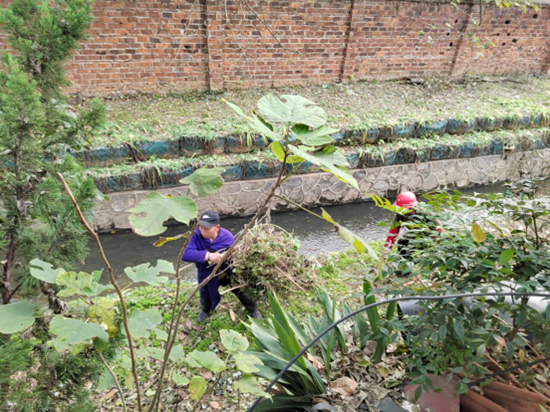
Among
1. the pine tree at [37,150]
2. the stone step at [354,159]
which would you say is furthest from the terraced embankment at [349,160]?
the pine tree at [37,150]

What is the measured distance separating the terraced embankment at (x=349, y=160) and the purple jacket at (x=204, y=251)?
2.50m

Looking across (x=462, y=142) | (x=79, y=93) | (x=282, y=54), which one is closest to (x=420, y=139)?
(x=462, y=142)

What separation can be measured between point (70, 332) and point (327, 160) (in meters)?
0.79

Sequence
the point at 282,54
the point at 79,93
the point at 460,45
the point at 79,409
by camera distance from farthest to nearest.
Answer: the point at 460,45 < the point at 282,54 < the point at 79,93 < the point at 79,409

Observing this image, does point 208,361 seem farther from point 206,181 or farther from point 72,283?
point 206,181

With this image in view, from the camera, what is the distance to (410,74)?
8781mm

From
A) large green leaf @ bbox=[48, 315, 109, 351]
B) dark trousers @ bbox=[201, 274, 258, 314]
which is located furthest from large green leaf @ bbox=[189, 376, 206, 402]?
dark trousers @ bbox=[201, 274, 258, 314]

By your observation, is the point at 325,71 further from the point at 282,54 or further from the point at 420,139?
the point at 420,139

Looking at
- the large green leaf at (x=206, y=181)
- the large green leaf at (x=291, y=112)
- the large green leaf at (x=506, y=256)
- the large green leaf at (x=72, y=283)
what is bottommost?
the large green leaf at (x=506, y=256)

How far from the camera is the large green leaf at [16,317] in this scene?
899 mm

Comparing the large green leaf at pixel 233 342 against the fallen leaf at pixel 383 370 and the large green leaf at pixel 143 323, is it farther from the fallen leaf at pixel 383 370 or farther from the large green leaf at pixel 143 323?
the fallen leaf at pixel 383 370

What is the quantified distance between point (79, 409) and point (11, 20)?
1688 millimetres

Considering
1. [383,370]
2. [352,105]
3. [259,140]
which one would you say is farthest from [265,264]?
[352,105]

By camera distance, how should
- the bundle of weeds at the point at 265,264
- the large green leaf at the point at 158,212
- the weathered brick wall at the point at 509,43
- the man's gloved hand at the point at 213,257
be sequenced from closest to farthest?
1. the large green leaf at the point at 158,212
2. the man's gloved hand at the point at 213,257
3. the bundle of weeds at the point at 265,264
4. the weathered brick wall at the point at 509,43
